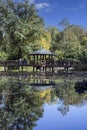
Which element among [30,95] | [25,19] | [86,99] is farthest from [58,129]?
[25,19]

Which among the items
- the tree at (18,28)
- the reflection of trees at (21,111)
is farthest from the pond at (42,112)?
the tree at (18,28)

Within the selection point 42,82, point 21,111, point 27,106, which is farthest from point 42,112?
point 42,82

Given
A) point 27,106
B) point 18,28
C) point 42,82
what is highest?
point 18,28

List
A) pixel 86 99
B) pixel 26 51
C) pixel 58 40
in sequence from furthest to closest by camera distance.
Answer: pixel 58 40
pixel 26 51
pixel 86 99

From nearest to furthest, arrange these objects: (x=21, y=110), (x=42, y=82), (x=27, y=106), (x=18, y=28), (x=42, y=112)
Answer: (x=42, y=112) → (x=21, y=110) → (x=27, y=106) → (x=42, y=82) → (x=18, y=28)


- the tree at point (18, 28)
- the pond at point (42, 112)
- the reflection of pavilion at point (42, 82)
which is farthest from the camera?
the tree at point (18, 28)

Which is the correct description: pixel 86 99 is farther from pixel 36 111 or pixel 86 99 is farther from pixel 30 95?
pixel 36 111

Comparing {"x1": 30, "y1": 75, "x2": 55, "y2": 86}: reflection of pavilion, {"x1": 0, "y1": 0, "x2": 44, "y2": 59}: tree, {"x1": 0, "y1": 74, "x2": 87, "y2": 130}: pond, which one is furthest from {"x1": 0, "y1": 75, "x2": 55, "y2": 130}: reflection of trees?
{"x1": 0, "y1": 0, "x2": 44, "y2": 59}: tree

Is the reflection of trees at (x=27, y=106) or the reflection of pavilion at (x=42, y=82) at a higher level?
the reflection of trees at (x=27, y=106)

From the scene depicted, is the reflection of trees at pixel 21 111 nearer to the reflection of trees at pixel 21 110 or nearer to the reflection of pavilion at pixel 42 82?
the reflection of trees at pixel 21 110

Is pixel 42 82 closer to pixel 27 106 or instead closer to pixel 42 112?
pixel 27 106

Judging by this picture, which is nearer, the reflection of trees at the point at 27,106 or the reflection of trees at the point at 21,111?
the reflection of trees at the point at 21,111

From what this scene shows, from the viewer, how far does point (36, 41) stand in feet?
218

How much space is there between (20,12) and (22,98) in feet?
152
